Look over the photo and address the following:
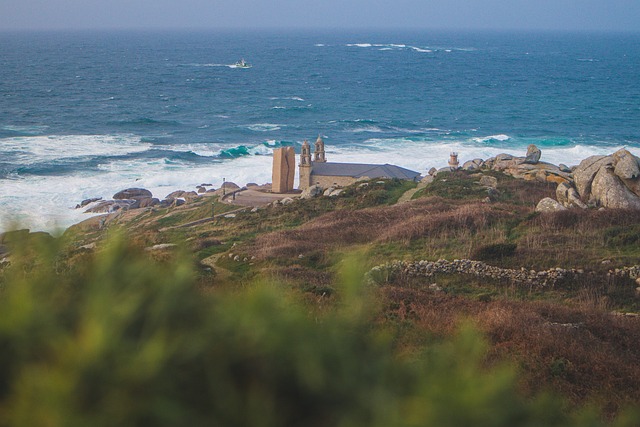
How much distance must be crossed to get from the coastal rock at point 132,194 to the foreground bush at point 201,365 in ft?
151

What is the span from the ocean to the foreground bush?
47 cm

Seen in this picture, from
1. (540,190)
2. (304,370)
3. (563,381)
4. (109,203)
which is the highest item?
(304,370)

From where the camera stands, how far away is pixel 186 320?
2746 mm

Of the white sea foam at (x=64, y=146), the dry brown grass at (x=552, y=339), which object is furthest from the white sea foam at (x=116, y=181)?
the dry brown grass at (x=552, y=339)

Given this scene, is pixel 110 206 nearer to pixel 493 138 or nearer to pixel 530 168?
pixel 530 168

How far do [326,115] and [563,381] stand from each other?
79.6 meters

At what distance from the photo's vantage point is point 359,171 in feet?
142

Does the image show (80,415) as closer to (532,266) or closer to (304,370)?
(304,370)

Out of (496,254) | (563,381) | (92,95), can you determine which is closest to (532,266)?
(496,254)

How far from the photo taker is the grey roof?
4322cm

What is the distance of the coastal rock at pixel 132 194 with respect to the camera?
47.4 meters

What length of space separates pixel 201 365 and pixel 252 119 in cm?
8212

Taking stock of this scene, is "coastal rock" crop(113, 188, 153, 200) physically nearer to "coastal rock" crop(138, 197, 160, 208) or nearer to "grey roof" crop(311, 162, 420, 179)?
"coastal rock" crop(138, 197, 160, 208)

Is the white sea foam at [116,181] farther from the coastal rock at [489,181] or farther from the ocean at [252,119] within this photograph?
the coastal rock at [489,181]
